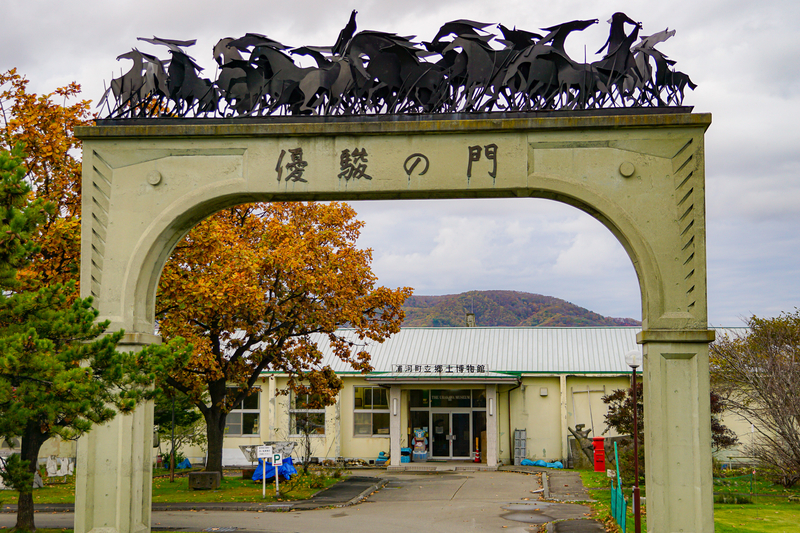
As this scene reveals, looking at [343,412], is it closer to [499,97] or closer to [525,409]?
[525,409]

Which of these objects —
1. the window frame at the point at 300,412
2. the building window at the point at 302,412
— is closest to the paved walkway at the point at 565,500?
the window frame at the point at 300,412

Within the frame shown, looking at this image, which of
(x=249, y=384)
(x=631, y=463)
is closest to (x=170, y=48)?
A: (x=249, y=384)

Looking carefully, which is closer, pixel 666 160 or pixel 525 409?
pixel 666 160

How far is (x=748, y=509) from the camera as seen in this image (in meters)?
16.5

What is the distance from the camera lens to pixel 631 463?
2038cm

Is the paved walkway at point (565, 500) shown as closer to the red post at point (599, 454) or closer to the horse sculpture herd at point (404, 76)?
the red post at point (599, 454)

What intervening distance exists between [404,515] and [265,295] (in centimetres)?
727

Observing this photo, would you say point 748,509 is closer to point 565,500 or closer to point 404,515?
point 565,500

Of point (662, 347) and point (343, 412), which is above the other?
point (662, 347)

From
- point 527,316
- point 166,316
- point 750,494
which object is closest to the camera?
point 166,316

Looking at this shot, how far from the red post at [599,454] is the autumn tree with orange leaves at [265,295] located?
8.91 metres

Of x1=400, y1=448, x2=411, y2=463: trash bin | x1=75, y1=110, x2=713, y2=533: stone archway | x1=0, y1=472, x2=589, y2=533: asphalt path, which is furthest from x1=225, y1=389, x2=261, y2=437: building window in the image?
x1=75, y1=110, x2=713, y2=533: stone archway

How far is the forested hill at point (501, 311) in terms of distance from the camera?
107 m

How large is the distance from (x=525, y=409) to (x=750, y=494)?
11.4 m
